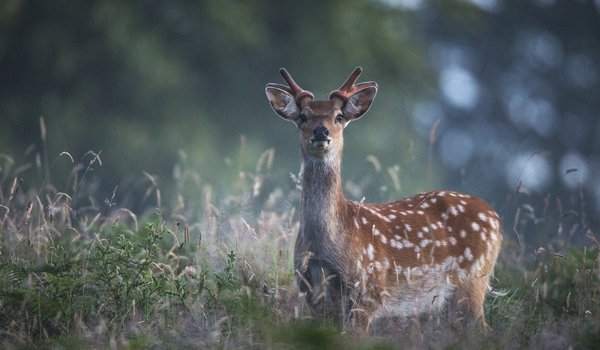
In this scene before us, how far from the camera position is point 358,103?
7.03 m

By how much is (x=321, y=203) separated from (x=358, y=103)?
0.96 m

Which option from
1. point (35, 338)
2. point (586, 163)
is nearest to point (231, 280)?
point (35, 338)

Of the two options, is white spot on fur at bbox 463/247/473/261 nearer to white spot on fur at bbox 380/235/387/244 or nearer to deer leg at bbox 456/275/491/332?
deer leg at bbox 456/275/491/332

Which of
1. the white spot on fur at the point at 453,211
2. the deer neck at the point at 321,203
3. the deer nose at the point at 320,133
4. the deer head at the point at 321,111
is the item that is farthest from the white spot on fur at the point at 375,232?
the white spot on fur at the point at 453,211

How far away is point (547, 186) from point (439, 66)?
382 cm

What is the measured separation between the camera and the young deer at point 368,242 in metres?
6.28

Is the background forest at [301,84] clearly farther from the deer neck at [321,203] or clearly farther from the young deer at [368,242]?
the deer neck at [321,203]

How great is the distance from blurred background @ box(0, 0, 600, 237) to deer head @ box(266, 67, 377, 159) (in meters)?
10.2

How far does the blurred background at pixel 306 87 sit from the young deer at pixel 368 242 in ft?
32.8

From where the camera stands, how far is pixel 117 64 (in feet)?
63.2

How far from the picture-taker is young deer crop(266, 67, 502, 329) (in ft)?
20.6

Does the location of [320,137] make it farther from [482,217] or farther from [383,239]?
[482,217]

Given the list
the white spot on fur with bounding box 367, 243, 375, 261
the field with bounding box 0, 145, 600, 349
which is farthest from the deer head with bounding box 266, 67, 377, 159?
the field with bounding box 0, 145, 600, 349

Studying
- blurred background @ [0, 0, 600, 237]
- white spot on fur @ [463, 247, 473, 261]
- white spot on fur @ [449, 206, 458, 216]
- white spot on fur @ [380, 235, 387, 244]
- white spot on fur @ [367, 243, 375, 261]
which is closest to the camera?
white spot on fur @ [367, 243, 375, 261]
